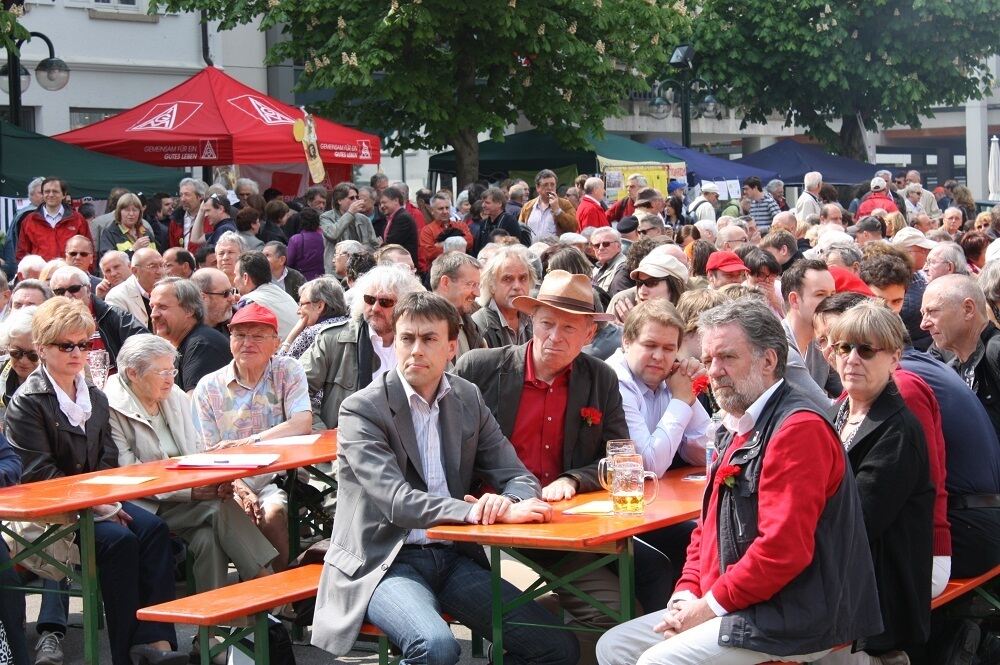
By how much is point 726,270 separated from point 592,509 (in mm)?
4022

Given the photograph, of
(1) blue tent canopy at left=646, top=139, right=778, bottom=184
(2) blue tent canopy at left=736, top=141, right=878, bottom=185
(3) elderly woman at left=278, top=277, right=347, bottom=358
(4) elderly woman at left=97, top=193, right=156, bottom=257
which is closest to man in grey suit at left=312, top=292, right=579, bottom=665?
(3) elderly woman at left=278, top=277, right=347, bottom=358

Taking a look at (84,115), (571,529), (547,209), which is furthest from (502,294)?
(84,115)

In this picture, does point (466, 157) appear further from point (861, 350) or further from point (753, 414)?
point (753, 414)

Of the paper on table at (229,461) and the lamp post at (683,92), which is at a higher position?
the lamp post at (683,92)

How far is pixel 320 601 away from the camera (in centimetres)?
528

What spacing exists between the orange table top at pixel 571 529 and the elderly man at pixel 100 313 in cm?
453

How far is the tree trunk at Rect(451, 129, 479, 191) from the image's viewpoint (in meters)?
23.1

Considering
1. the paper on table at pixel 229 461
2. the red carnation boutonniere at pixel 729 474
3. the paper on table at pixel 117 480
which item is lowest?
the paper on table at pixel 117 480

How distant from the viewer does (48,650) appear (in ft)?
21.1

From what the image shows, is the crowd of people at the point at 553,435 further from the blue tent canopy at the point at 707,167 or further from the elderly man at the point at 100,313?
the blue tent canopy at the point at 707,167

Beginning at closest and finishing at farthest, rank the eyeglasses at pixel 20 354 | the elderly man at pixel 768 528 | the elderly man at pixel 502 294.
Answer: the elderly man at pixel 768 528 → the eyeglasses at pixel 20 354 → the elderly man at pixel 502 294

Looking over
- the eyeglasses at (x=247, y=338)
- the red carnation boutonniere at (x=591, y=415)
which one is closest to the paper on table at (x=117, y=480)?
the eyeglasses at (x=247, y=338)

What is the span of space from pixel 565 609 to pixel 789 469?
1.94m

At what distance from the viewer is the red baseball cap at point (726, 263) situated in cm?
908
